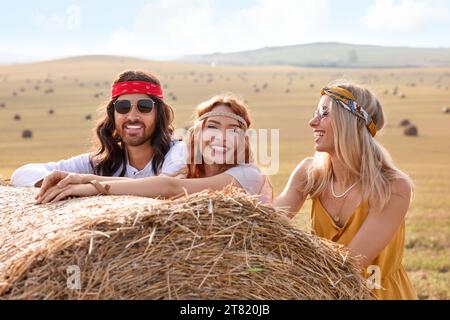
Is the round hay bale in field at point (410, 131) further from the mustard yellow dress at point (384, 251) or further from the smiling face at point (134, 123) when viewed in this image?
the mustard yellow dress at point (384, 251)

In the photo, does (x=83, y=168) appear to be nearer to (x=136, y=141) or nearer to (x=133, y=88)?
(x=136, y=141)

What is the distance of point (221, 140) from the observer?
184 inches

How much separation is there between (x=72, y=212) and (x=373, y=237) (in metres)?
1.72

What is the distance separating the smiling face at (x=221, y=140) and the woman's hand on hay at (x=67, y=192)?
0.86 m

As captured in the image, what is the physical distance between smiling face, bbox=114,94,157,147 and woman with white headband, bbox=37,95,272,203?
1.67 feet

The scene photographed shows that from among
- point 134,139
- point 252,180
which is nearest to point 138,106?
point 134,139

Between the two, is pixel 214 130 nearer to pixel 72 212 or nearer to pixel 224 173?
pixel 224 173

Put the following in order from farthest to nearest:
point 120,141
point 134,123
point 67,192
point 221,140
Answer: point 120,141, point 134,123, point 221,140, point 67,192

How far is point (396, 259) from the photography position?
4617 millimetres

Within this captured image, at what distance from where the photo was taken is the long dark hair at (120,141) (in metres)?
5.32

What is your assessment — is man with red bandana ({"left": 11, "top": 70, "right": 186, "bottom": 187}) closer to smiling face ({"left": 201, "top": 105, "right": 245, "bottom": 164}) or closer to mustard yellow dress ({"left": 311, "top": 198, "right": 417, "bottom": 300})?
smiling face ({"left": 201, "top": 105, "right": 245, "bottom": 164})

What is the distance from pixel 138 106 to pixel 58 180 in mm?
1157

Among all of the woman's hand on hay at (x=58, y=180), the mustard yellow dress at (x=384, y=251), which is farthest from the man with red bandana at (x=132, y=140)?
the mustard yellow dress at (x=384, y=251)

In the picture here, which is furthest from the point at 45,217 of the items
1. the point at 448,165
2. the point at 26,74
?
the point at 26,74
